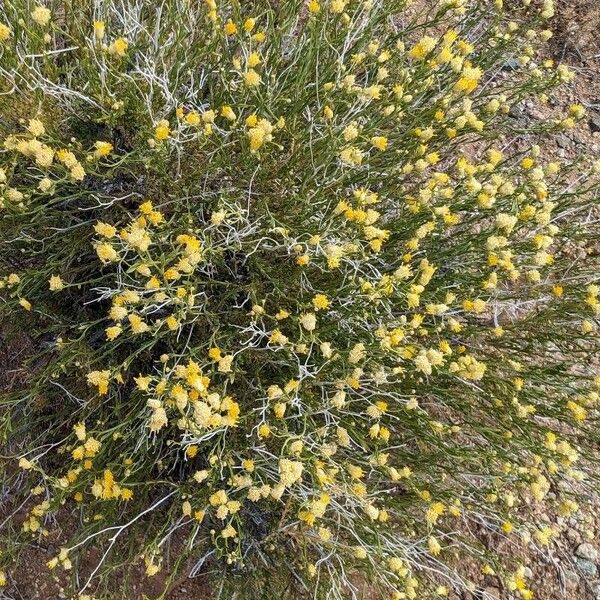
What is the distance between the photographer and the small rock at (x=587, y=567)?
273cm

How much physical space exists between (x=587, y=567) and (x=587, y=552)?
2.5 inches

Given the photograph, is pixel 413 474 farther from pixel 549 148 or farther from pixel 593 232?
pixel 549 148

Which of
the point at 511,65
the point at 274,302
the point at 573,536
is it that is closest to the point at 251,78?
the point at 274,302

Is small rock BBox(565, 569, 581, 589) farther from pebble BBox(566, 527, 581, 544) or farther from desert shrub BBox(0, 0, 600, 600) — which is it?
desert shrub BBox(0, 0, 600, 600)

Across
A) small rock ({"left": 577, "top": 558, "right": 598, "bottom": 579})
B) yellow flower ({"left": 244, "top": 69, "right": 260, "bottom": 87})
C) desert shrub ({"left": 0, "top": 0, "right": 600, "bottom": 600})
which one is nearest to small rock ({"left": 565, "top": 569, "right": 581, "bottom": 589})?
small rock ({"left": 577, "top": 558, "right": 598, "bottom": 579})

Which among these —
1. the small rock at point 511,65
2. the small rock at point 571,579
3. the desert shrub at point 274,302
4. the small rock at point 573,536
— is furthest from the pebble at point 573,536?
the small rock at point 511,65

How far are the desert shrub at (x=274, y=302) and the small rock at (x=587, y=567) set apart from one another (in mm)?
422

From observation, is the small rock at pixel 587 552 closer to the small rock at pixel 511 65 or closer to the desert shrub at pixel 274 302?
the desert shrub at pixel 274 302

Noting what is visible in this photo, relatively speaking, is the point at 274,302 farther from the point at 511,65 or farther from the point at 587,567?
the point at 511,65

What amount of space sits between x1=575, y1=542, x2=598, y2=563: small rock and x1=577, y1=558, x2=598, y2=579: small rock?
2cm

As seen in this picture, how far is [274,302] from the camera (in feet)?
7.55

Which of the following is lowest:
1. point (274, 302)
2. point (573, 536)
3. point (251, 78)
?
point (573, 536)

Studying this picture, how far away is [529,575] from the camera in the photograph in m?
2.73

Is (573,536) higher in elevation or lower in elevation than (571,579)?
higher
